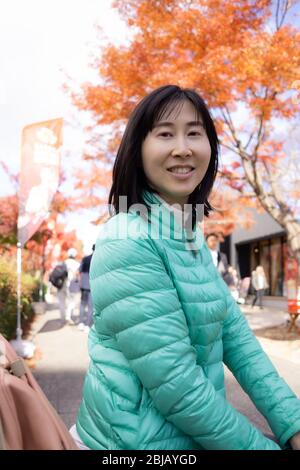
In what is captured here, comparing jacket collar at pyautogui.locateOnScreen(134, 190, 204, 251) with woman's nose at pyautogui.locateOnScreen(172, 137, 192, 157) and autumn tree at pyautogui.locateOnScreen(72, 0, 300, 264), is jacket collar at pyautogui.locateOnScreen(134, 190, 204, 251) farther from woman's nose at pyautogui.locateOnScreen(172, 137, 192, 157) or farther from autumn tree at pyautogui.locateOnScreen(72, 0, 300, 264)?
autumn tree at pyautogui.locateOnScreen(72, 0, 300, 264)

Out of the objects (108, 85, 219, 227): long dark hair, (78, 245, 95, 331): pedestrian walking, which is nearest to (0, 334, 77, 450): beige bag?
(108, 85, 219, 227): long dark hair

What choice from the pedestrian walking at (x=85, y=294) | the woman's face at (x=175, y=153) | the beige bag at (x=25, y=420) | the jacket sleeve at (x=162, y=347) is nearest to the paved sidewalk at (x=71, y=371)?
the pedestrian walking at (x=85, y=294)

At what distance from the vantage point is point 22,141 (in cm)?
745

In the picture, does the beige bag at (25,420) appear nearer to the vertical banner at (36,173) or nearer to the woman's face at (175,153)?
the woman's face at (175,153)

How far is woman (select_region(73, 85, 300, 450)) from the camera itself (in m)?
1.19

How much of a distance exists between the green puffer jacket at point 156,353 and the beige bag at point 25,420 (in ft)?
0.85

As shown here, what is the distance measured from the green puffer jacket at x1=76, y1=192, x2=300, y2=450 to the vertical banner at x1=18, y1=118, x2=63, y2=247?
6047 millimetres

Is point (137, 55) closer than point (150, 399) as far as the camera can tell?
No

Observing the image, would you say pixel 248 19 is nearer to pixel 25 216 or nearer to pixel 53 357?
pixel 25 216

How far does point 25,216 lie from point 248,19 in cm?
535

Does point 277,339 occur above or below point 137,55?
below

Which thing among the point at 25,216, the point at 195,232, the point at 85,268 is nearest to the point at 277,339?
the point at 85,268

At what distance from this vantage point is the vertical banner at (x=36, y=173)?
24.1 ft
